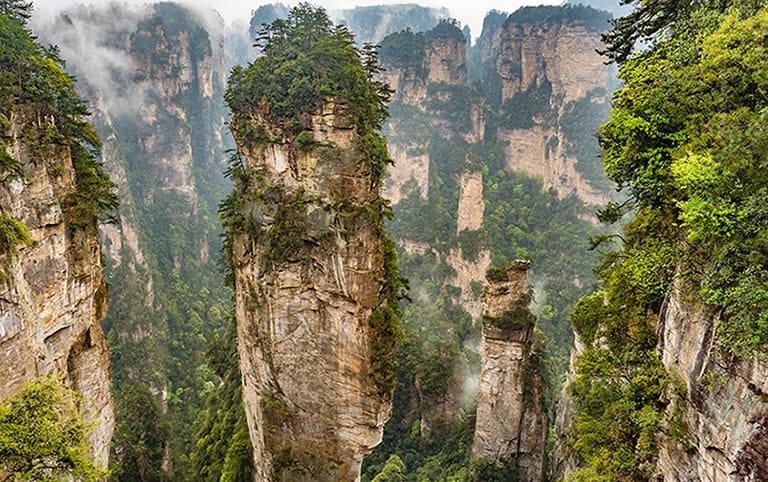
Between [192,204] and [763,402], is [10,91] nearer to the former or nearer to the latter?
[763,402]

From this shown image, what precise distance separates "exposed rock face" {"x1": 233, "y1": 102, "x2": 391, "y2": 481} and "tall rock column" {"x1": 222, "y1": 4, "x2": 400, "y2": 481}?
1.4 inches

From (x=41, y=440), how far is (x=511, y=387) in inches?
718

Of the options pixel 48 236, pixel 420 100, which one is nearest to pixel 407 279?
pixel 48 236

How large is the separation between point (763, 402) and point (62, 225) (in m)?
16.4

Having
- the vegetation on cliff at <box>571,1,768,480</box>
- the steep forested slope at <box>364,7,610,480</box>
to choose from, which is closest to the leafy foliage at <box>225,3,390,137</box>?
the vegetation on cliff at <box>571,1,768,480</box>

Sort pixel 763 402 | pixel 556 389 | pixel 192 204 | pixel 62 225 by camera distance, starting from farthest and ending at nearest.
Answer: pixel 192 204
pixel 556 389
pixel 62 225
pixel 763 402

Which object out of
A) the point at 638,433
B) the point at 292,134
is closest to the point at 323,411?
the point at 292,134

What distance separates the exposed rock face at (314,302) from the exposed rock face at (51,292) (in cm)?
472

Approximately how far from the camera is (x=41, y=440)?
315 inches

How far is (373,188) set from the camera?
16.1 meters

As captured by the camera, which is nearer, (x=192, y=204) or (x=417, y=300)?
(x=417, y=300)

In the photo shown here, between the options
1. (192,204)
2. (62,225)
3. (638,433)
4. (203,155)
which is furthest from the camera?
(203,155)

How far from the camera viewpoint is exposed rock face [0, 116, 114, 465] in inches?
487

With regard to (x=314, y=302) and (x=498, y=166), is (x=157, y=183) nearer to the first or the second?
(x=498, y=166)
